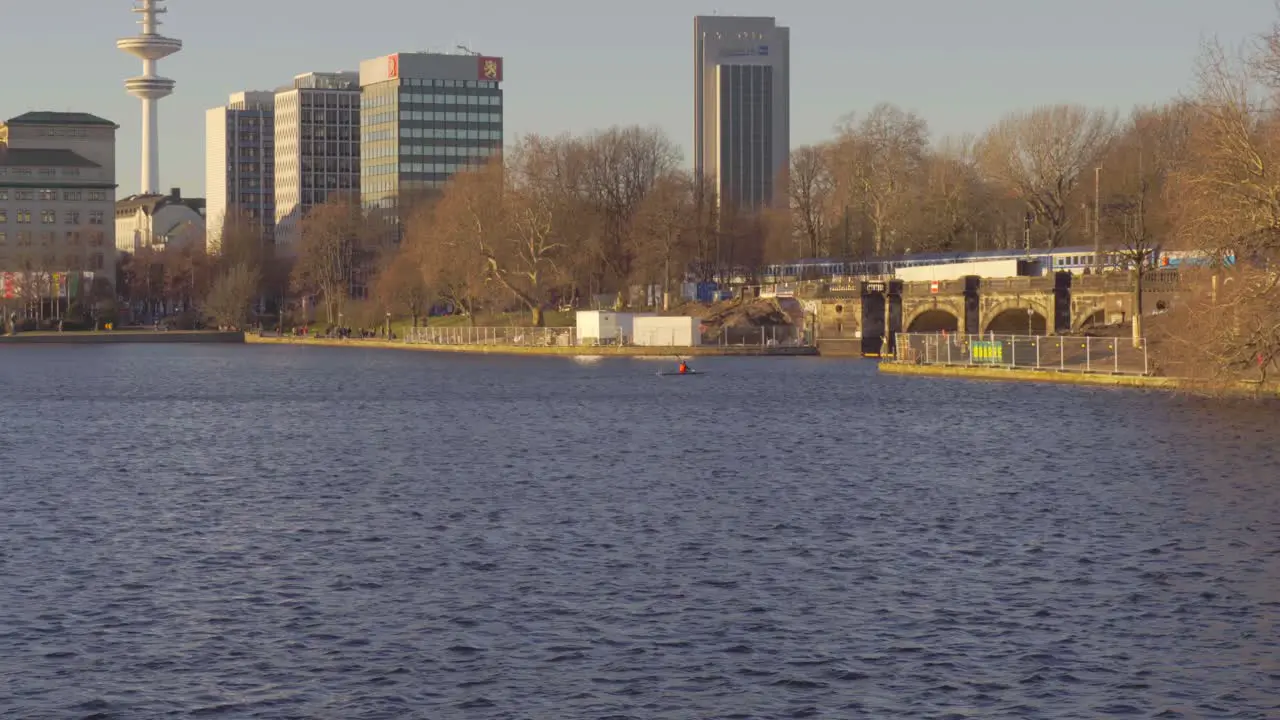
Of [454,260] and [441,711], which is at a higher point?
[454,260]

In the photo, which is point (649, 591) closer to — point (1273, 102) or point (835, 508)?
point (835, 508)

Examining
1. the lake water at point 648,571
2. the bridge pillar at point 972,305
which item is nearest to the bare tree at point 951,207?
the bridge pillar at point 972,305

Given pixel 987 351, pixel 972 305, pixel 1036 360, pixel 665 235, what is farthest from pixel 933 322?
pixel 1036 360

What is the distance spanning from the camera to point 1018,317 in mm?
147750

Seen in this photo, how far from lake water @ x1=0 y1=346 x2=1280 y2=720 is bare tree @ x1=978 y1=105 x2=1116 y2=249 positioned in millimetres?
109339

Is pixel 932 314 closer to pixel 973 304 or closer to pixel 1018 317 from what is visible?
pixel 973 304

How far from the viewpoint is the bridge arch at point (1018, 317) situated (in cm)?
13975

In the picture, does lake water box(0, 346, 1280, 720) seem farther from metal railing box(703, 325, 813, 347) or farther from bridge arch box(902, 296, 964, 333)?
metal railing box(703, 325, 813, 347)

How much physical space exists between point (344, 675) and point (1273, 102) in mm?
57900

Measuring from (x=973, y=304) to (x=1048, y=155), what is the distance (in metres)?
45.7

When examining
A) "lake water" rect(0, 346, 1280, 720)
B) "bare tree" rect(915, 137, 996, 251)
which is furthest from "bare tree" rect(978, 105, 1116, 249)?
"lake water" rect(0, 346, 1280, 720)

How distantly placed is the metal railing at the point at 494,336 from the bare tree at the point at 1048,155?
49.1 meters

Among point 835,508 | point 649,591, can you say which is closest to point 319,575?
point 649,591

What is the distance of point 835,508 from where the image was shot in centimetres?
4916
